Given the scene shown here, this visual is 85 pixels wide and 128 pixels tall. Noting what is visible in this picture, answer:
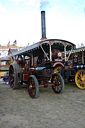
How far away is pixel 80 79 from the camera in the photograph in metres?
6.46

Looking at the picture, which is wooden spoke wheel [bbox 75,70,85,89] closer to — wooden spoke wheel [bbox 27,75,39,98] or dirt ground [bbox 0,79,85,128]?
wooden spoke wheel [bbox 27,75,39,98]

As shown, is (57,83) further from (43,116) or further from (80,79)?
(43,116)

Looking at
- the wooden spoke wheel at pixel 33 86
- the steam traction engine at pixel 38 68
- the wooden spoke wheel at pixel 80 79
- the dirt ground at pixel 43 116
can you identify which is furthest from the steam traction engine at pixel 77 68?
the dirt ground at pixel 43 116

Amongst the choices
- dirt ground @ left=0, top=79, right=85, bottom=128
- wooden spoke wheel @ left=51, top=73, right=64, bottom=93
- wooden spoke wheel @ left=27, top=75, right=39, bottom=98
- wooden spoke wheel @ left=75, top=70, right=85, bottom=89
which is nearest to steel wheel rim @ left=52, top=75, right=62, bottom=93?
wooden spoke wheel @ left=51, top=73, right=64, bottom=93

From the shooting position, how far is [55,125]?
244 cm

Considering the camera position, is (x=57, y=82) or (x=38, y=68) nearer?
(x=38, y=68)

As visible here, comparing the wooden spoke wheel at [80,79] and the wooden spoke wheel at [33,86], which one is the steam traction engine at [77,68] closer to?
the wooden spoke wheel at [80,79]

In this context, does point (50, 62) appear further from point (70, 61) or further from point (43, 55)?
point (70, 61)

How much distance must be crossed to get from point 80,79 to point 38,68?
2592 mm

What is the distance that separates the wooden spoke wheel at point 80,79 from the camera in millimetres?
6238

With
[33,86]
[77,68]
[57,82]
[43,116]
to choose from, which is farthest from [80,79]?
[43,116]

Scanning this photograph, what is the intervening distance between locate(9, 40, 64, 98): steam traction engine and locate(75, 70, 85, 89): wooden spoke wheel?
4.29 ft

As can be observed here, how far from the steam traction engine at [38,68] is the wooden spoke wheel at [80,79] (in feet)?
4.29

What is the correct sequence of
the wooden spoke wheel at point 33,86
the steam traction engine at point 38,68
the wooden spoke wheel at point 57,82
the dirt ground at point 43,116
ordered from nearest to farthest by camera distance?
1. the dirt ground at point 43,116
2. the wooden spoke wheel at point 33,86
3. the steam traction engine at point 38,68
4. the wooden spoke wheel at point 57,82
